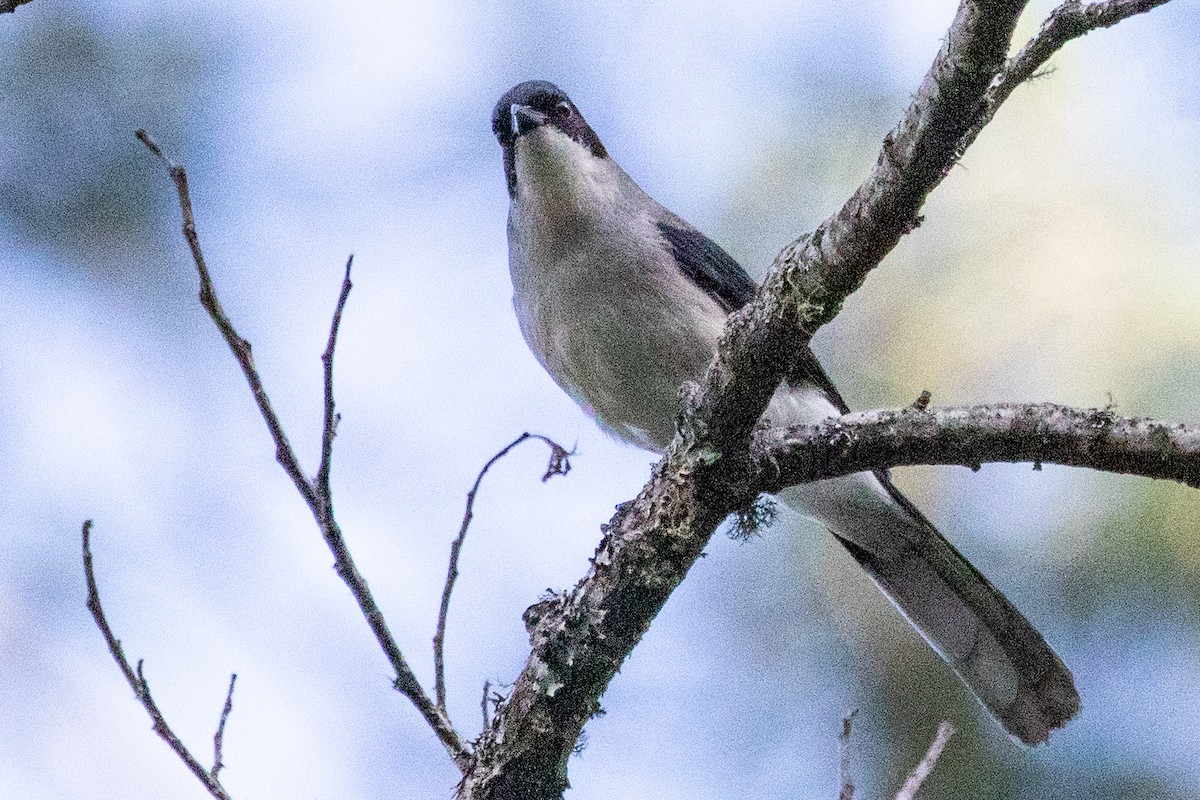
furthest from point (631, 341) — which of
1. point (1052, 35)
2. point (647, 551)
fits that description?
point (1052, 35)

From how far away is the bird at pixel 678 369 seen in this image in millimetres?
3922

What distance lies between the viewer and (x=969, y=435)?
2.48 metres

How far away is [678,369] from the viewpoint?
13.2 feet

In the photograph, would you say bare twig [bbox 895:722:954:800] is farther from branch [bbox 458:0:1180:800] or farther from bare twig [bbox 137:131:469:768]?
bare twig [bbox 137:131:469:768]

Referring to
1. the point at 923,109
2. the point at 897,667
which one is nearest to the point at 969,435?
the point at 923,109

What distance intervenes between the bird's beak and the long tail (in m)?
1.65

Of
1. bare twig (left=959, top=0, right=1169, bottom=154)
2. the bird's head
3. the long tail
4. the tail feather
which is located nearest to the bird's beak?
the bird's head

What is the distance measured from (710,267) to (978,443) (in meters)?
1.98

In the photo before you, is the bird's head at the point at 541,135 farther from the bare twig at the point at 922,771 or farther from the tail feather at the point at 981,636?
the bare twig at the point at 922,771

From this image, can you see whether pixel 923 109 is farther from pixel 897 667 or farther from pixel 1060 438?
pixel 897 667

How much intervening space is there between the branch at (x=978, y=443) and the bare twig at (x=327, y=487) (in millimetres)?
884

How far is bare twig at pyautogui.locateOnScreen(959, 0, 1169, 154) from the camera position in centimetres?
226

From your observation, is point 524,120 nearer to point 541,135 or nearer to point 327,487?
point 541,135

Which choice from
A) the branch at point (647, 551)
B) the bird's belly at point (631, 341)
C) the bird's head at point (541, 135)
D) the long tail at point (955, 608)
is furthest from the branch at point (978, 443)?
the bird's head at point (541, 135)
